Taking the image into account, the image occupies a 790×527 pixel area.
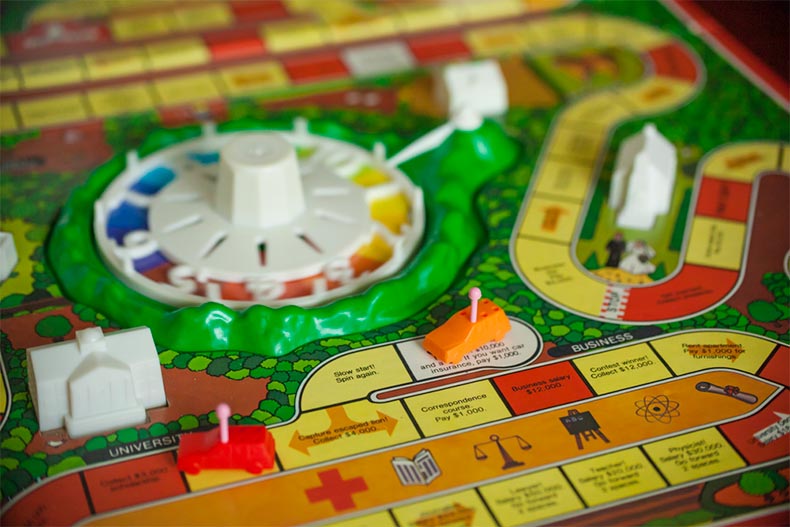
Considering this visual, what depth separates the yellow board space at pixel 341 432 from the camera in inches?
59.9

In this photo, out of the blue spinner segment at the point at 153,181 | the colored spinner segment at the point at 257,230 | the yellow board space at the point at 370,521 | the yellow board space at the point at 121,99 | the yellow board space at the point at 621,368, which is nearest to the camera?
the yellow board space at the point at 370,521

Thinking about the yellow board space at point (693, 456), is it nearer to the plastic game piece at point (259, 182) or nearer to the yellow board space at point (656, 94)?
the plastic game piece at point (259, 182)

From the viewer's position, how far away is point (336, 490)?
147 cm

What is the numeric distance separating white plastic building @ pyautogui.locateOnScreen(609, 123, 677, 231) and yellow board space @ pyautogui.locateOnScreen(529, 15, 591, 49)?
532 mm

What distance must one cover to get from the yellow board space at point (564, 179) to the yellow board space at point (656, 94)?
0.81 ft

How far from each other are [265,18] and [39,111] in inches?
21.8

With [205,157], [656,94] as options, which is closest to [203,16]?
[205,157]

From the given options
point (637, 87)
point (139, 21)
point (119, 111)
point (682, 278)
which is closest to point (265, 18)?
point (139, 21)

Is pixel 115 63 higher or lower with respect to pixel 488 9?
lower

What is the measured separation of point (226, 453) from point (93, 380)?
0.65 feet

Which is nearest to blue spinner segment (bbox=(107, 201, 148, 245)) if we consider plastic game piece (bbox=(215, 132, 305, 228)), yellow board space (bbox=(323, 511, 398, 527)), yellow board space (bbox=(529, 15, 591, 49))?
plastic game piece (bbox=(215, 132, 305, 228))

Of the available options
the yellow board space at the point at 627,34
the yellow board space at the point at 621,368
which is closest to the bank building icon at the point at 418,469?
the yellow board space at the point at 621,368

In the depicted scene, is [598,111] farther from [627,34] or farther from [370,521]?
[370,521]

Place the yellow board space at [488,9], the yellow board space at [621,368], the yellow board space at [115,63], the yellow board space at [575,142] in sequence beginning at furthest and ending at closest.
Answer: the yellow board space at [488,9]
the yellow board space at [115,63]
the yellow board space at [575,142]
the yellow board space at [621,368]
